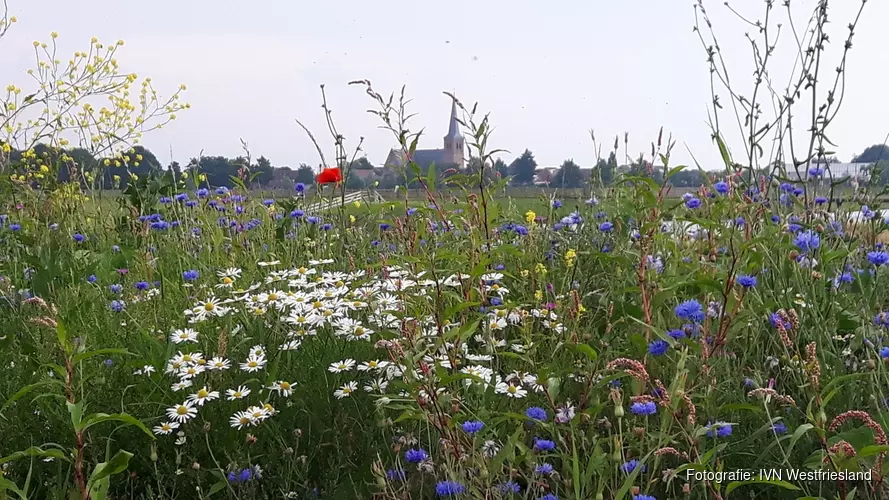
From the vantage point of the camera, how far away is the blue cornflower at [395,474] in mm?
1593

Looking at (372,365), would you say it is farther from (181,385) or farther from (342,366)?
(181,385)

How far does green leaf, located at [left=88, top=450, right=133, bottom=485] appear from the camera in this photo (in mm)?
1443

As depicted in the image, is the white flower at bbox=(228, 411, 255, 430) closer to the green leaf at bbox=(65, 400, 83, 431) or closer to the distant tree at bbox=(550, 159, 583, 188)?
the green leaf at bbox=(65, 400, 83, 431)

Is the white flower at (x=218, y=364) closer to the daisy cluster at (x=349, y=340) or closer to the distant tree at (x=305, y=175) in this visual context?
the daisy cluster at (x=349, y=340)

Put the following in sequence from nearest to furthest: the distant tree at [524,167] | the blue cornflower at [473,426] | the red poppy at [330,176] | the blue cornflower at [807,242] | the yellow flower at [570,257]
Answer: the blue cornflower at [473,426], the blue cornflower at [807,242], the yellow flower at [570,257], the distant tree at [524,167], the red poppy at [330,176]

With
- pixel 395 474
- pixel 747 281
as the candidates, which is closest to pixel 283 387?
pixel 395 474

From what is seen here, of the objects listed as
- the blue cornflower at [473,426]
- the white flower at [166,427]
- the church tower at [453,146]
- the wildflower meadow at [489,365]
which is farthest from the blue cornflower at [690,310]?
the church tower at [453,146]

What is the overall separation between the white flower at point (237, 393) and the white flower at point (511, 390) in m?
0.61

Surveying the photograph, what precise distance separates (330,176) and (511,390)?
2451mm

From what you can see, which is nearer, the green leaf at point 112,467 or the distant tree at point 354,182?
the green leaf at point 112,467

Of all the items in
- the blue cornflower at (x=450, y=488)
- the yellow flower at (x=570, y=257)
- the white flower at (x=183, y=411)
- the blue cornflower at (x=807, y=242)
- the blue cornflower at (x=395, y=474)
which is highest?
the blue cornflower at (x=807, y=242)

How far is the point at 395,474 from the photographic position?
5.56 feet

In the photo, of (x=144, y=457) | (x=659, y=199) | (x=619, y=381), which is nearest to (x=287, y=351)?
(x=144, y=457)

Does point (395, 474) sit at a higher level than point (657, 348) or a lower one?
lower
